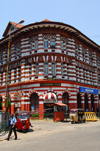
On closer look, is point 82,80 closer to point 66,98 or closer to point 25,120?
point 66,98

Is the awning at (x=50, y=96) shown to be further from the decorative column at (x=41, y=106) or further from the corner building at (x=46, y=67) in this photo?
the decorative column at (x=41, y=106)

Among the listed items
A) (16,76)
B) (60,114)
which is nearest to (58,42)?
(16,76)

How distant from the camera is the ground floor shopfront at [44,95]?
28998 mm

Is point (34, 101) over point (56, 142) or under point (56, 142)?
over

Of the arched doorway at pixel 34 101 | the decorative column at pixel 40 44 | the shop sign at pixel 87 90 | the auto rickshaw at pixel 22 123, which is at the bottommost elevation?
the auto rickshaw at pixel 22 123

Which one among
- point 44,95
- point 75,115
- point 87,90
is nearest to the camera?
point 75,115

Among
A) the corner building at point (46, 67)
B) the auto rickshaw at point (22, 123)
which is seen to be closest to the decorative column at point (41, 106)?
the corner building at point (46, 67)

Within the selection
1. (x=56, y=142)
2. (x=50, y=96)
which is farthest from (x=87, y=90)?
(x=56, y=142)

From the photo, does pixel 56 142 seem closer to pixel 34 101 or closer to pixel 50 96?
pixel 50 96

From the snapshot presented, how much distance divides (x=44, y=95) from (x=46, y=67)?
16.0ft

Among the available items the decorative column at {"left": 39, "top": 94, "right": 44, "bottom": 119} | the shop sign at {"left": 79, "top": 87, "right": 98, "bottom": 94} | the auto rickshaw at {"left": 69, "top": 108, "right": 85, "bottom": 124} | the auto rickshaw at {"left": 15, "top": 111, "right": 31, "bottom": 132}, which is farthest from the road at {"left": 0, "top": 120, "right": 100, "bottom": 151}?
the shop sign at {"left": 79, "top": 87, "right": 98, "bottom": 94}

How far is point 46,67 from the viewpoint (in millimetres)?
30172

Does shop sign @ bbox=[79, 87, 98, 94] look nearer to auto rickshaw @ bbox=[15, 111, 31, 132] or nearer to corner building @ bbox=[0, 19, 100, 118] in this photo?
corner building @ bbox=[0, 19, 100, 118]

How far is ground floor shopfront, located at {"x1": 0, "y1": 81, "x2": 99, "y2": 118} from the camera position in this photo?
95.1 feet
